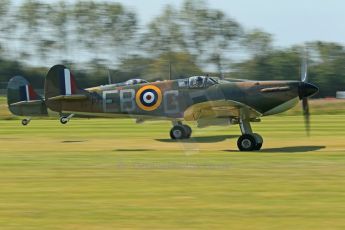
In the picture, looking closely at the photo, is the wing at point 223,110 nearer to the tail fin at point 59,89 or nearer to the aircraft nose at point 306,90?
the aircraft nose at point 306,90

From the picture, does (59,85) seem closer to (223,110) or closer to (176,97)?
(176,97)

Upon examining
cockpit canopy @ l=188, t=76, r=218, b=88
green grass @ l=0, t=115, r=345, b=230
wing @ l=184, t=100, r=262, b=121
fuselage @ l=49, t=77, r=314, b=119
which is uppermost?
cockpit canopy @ l=188, t=76, r=218, b=88

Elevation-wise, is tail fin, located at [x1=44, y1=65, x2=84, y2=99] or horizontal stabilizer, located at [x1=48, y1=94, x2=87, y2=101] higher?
tail fin, located at [x1=44, y1=65, x2=84, y2=99]

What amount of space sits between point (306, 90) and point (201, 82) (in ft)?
10.9

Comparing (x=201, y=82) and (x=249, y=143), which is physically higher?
(x=201, y=82)

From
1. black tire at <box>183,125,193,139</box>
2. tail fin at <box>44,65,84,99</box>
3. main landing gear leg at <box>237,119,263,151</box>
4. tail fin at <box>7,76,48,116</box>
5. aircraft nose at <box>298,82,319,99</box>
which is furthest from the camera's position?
tail fin at <box>7,76,48,116</box>

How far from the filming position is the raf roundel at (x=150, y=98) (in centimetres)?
2227

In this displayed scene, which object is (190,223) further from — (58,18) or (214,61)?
(58,18)

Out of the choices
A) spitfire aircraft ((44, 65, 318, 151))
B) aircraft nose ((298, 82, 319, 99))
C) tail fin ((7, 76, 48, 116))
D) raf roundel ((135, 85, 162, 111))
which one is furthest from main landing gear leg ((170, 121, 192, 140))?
tail fin ((7, 76, 48, 116))

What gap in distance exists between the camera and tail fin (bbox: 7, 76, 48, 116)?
27219 mm

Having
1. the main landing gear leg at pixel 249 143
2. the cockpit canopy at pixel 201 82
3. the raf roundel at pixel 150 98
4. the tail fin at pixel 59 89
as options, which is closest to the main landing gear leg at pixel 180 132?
the raf roundel at pixel 150 98

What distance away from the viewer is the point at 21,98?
28594mm

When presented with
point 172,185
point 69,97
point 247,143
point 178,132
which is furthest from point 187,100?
point 172,185

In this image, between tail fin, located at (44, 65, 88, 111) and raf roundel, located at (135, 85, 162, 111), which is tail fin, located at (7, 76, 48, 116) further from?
raf roundel, located at (135, 85, 162, 111)
